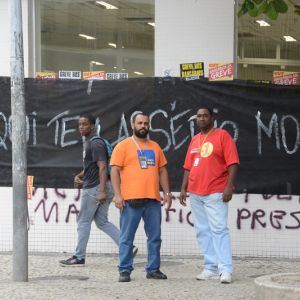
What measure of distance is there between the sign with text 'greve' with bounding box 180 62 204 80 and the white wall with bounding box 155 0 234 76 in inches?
5.5

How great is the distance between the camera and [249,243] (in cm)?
839

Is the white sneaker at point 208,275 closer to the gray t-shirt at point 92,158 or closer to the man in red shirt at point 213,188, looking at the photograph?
the man in red shirt at point 213,188

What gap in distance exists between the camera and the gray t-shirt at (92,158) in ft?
25.4

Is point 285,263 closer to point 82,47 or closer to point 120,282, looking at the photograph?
point 120,282

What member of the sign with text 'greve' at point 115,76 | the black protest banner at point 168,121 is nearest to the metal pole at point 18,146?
the black protest banner at point 168,121

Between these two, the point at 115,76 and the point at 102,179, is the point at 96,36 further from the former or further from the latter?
the point at 102,179

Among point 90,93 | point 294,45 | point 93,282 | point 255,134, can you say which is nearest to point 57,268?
point 93,282

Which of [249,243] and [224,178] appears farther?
[249,243]

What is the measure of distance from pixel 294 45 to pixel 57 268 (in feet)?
13.8

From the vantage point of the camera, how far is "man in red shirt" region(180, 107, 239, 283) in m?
6.99

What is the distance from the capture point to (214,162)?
23.1 ft

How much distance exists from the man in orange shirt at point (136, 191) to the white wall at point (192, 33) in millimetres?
2031

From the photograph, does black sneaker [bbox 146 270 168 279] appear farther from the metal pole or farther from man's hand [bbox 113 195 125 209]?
the metal pole

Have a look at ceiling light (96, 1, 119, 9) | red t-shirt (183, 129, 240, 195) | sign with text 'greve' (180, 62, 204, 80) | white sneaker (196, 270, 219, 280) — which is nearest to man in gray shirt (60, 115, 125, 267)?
white sneaker (196, 270, 219, 280)
